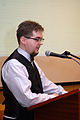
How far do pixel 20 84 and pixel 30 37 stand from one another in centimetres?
44

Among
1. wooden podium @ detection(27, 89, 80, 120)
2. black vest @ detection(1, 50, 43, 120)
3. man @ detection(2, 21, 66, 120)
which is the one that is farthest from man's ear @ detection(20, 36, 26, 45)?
wooden podium @ detection(27, 89, 80, 120)

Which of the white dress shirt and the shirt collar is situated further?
the shirt collar

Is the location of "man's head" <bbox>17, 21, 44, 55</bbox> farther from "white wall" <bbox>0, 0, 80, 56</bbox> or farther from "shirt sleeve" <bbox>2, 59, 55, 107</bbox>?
"white wall" <bbox>0, 0, 80, 56</bbox>

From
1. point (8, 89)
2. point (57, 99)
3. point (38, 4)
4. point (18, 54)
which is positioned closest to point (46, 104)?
point (57, 99)

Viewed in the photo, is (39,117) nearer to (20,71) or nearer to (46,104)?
(46,104)

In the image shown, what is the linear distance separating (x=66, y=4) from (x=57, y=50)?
754mm

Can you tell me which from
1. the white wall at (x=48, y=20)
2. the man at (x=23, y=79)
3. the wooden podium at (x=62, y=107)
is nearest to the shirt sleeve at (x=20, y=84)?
the man at (x=23, y=79)

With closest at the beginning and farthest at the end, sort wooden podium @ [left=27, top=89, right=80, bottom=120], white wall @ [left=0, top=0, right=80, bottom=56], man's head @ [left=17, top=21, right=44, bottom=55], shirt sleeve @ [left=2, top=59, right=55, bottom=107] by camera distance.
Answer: wooden podium @ [left=27, top=89, right=80, bottom=120] → shirt sleeve @ [left=2, top=59, right=55, bottom=107] → man's head @ [left=17, top=21, right=44, bottom=55] → white wall @ [left=0, top=0, right=80, bottom=56]

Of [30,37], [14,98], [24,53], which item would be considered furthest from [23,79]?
[30,37]

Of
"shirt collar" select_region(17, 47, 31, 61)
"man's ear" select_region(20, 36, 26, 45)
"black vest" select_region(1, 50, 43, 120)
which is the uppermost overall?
"man's ear" select_region(20, 36, 26, 45)

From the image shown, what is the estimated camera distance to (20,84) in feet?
5.29

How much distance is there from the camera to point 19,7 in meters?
2.97

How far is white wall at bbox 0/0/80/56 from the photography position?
2889 mm

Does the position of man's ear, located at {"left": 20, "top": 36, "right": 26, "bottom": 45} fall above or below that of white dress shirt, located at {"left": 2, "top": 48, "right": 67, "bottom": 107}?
above
